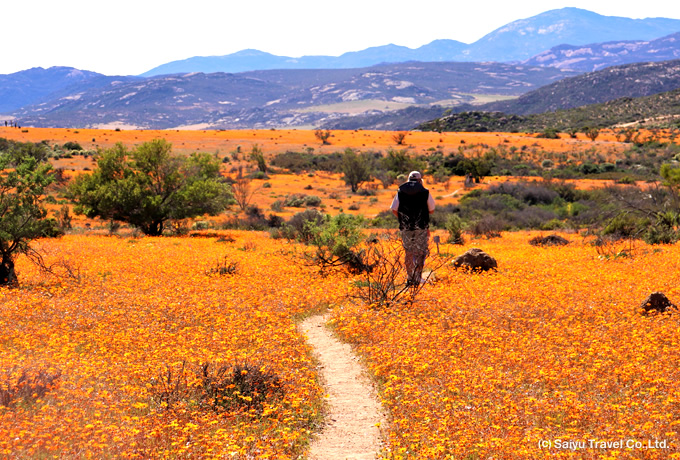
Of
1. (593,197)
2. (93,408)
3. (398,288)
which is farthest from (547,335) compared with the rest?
(593,197)

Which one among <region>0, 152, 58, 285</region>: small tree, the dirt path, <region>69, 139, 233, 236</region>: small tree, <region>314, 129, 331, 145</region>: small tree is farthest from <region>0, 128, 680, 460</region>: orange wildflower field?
<region>314, 129, 331, 145</region>: small tree

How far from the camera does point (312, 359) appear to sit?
340 inches

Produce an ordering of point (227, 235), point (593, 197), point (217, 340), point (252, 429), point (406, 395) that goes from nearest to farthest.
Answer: point (252, 429) < point (406, 395) < point (217, 340) < point (227, 235) < point (593, 197)

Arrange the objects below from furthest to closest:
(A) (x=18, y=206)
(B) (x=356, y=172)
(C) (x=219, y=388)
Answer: (B) (x=356, y=172)
(A) (x=18, y=206)
(C) (x=219, y=388)

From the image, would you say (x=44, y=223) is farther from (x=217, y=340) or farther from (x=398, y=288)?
(x=398, y=288)

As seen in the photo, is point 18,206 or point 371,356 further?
point 18,206

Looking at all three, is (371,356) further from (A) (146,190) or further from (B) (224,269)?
(A) (146,190)

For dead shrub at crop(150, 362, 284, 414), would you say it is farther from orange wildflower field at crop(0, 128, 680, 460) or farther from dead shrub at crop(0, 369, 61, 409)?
dead shrub at crop(0, 369, 61, 409)

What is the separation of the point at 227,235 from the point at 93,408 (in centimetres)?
1671

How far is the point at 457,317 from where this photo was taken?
10.3 m

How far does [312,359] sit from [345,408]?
1.67 m

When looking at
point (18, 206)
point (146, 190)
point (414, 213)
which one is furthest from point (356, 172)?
point (18, 206)

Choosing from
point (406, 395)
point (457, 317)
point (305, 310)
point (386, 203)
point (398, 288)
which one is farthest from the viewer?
point (386, 203)

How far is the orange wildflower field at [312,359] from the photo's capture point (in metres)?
5.72
